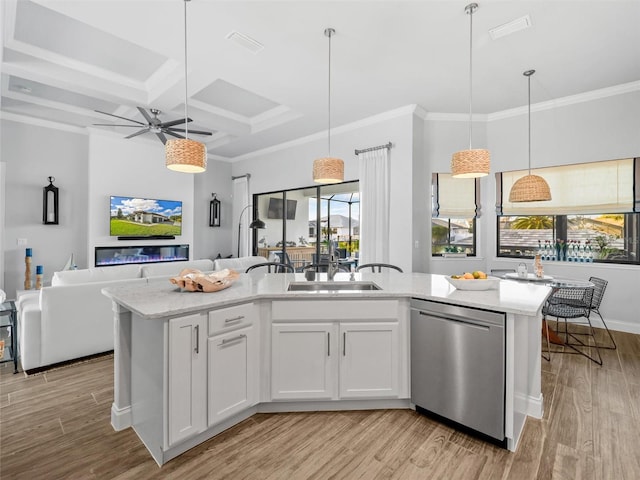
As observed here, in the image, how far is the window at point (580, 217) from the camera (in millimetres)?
4160

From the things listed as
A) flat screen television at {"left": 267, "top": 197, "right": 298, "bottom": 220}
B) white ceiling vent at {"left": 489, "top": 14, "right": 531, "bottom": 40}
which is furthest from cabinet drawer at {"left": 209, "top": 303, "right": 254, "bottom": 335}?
flat screen television at {"left": 267, "top": 197, "right": 298, "bottom": 220}

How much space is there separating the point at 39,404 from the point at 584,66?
234 inches

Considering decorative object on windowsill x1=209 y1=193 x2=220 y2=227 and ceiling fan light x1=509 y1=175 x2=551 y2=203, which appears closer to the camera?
ceiling fan light x1=509 y1=175 x2=551 y2=203

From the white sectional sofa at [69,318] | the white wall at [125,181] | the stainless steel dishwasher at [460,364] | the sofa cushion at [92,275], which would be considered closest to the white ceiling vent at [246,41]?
the white sectional sofa at [69,318]

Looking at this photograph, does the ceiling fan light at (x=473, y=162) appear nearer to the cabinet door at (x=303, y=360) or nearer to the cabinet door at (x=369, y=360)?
the cabinet door at (x=369, y=360)

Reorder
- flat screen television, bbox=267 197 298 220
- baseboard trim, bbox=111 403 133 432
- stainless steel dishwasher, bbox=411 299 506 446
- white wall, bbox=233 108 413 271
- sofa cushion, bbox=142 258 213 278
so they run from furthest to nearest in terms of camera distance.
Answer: flat screen television, bbox=267 197 298 220 → white wall, bbox=233 108 413 271 → sofa cushion, bbox=142 258 213 278 → baseboard trim, bbox=111 403 133 432 → stainless steel dishwasher, bbox=411 299 506 446

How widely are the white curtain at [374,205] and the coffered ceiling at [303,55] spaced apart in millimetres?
704

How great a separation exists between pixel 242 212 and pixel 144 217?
197 centimetres

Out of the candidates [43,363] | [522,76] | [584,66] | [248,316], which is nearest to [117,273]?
[43,363]

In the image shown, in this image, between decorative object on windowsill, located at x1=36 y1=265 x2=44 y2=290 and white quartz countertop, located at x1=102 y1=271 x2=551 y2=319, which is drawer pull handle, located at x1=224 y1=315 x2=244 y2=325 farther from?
decorative object on windowsill, located at x1=36 y1=265 x2=44 y2=290

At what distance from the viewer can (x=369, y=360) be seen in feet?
7.85

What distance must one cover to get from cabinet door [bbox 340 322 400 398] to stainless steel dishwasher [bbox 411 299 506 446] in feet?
0.49

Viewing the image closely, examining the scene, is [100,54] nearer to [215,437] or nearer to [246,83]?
[246,83]

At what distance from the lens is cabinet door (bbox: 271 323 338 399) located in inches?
92.5
